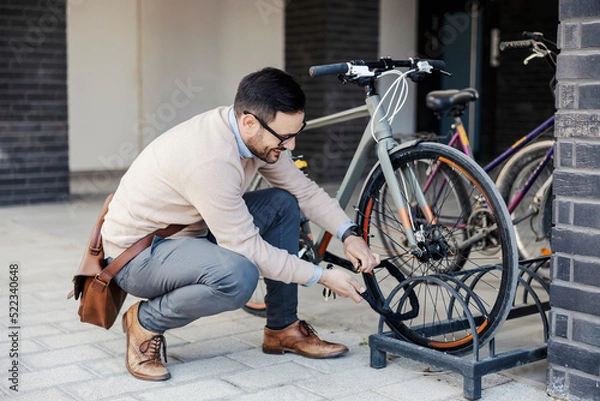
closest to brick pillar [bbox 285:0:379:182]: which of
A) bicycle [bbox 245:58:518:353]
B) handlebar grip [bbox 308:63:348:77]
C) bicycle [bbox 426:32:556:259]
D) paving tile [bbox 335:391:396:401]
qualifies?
bicycle [bbox 426:32:556:259]

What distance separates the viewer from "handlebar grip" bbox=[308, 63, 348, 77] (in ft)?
8.80

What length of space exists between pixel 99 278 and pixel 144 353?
0.91ft

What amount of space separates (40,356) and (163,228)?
67cm

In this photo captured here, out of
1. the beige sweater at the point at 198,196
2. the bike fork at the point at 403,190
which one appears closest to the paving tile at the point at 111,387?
the beige sweater at the point at 198,196

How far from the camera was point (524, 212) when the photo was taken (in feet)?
13.1

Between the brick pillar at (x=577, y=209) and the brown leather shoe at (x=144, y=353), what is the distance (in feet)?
3.98

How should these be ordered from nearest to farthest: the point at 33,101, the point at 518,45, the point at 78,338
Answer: the point at 78,338 < the point at 518,45 < the point at 33,101

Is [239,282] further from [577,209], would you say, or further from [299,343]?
[577,209]

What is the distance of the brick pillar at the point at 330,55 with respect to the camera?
328 inches

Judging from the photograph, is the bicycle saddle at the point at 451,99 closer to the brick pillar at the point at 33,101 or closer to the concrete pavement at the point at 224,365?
the concrete pavement at the point at 224,365

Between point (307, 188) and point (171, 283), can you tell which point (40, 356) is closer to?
point (171, 283)

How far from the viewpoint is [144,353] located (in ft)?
8.93

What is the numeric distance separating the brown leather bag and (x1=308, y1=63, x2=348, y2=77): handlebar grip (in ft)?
2.11

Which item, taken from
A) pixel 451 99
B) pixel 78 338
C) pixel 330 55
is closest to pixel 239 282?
pixel 78 338
